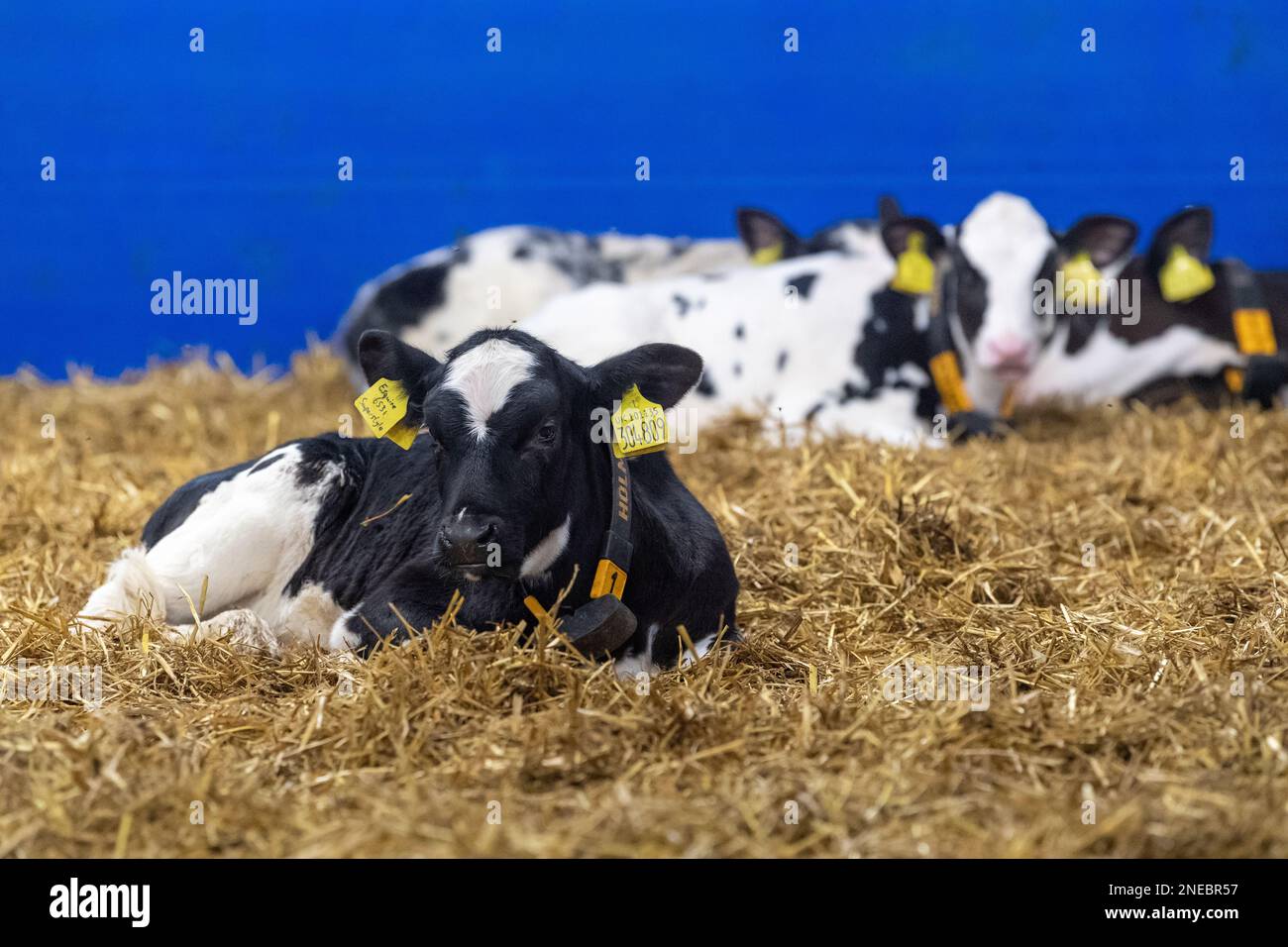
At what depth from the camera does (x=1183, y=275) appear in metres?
8.71

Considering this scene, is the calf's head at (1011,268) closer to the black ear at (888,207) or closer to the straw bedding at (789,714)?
the black ear at (888,207)

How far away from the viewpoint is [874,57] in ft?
31.5

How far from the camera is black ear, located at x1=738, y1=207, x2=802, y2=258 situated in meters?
9.73

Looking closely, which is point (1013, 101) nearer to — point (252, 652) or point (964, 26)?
point (964, 26)

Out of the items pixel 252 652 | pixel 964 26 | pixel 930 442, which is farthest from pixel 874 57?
pixel 252 652

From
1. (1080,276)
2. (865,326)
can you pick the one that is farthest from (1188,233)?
(865,326)

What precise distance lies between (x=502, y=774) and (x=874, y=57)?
7.39 metres

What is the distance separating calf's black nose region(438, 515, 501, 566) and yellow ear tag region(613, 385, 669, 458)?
2.01 feet

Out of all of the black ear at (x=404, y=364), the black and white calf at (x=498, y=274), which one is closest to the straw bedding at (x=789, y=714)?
the black ear at (x=404, y=364)

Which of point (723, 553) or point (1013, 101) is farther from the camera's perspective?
point (1013, 101)

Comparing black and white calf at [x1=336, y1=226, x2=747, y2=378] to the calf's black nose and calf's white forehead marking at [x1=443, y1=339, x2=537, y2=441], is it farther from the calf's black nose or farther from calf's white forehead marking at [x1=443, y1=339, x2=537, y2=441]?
the calf's black nose
